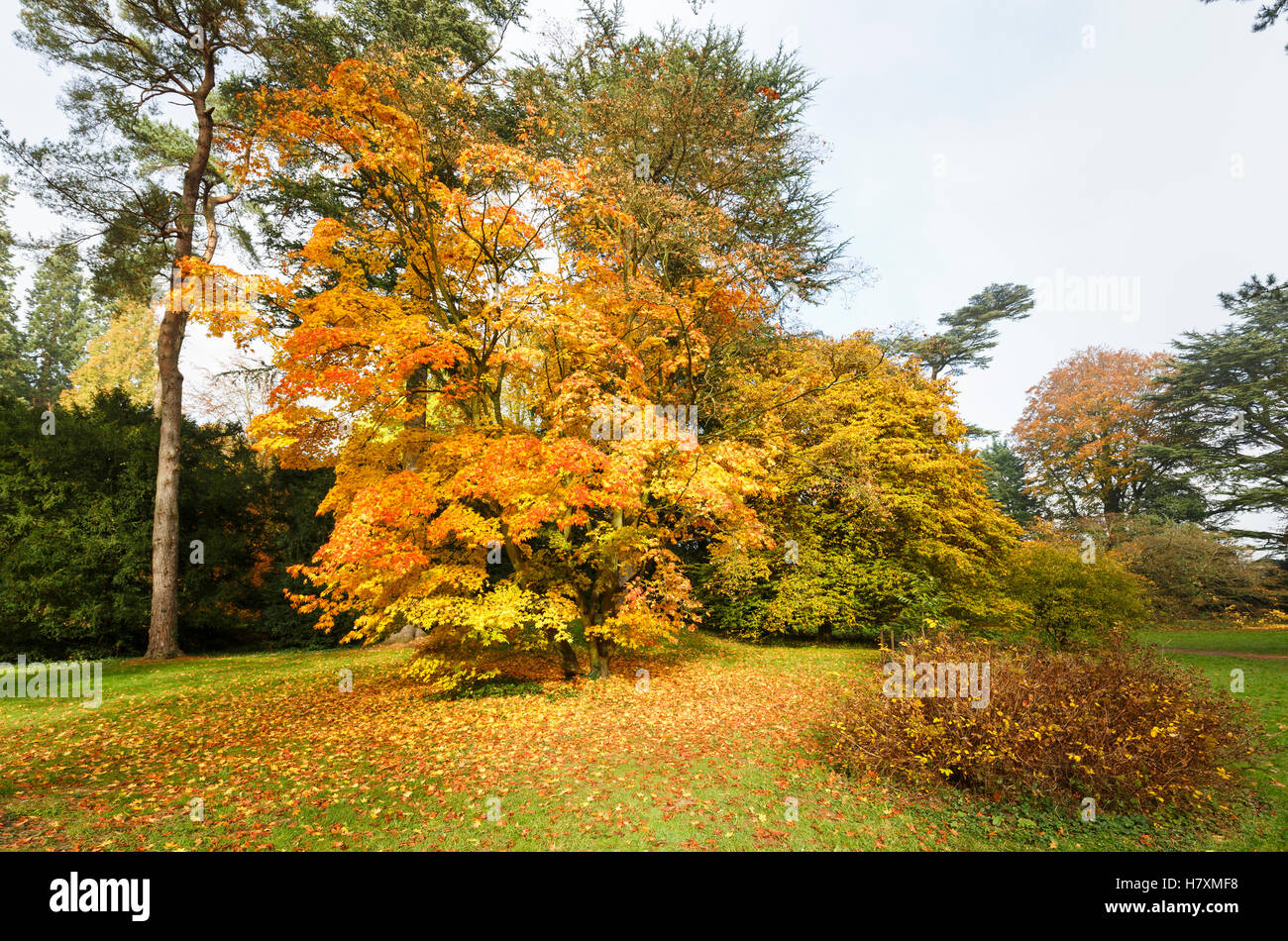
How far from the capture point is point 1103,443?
25.2 metres

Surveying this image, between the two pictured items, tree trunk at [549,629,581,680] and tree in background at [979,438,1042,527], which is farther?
tree in background at [979,438,1042,527]

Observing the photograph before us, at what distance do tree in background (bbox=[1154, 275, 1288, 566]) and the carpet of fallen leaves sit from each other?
76.6 ft

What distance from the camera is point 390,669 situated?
425 inches

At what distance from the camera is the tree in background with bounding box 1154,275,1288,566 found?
19922 mm

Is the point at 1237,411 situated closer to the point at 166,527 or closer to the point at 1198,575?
the point at 1198,575

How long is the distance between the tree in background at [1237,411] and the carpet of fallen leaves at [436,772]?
23335mm
